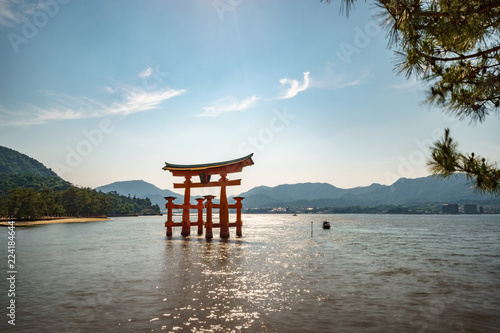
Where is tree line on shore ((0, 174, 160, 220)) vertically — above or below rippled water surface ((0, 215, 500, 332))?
above

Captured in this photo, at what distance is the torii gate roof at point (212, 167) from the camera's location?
26.1 meters

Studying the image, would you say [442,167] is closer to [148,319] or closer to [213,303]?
[213,303]

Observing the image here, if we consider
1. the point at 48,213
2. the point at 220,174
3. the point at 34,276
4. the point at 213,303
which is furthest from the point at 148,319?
the point at 48,213

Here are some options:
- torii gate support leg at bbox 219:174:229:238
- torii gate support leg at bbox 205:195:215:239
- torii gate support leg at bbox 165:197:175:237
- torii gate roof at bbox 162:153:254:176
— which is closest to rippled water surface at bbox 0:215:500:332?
torii gate support leg at bbox 219:174:229:238

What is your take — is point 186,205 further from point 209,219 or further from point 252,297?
point 252,297

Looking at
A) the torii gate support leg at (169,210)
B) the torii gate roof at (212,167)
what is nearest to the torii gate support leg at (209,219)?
the torii gate roof at (212,167)

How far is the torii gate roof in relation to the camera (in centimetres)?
2611

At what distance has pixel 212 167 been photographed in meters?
26.6

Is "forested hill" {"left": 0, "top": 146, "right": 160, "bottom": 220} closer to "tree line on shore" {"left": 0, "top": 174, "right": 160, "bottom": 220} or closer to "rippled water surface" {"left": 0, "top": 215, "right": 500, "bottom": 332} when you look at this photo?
"tree line on shore" {"left": 0, "top": 174, "right": 160, "bottom": 220}

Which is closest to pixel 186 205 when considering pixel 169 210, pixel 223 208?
pixel 169 210

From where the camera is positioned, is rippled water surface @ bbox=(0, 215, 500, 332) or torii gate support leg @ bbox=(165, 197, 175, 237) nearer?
rippled water surface @ bbox=(0, 215, 500, 332)

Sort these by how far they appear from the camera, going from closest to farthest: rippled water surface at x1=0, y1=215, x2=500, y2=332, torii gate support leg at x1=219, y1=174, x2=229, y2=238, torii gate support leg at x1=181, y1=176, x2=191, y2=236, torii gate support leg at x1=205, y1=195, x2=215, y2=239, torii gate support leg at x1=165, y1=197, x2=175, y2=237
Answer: rippled water surface at x1=0, y1=215, x2=500, y2=332 → torii gate support leg at x1=219, y1=174, x2=229, y2=238 → torii gate support leg at x1=205, y1=195, x2=215, y2=239 → torii gate support leg at x1=181, y1=176, x2=191, y2=236 → torii gate support leg at x1=165, y1=197, x2=175, y2=237

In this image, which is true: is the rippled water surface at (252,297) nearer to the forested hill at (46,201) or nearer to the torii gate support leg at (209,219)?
the torii gate support leg at (209,219)

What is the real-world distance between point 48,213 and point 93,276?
83521 millimetres
